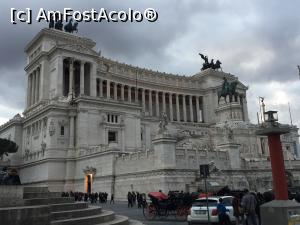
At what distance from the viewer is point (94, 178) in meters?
49.1

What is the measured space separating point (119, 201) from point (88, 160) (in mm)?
11356

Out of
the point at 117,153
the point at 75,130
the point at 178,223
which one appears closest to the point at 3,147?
the point at 75,130

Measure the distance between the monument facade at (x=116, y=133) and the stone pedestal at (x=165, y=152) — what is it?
10 centimetres

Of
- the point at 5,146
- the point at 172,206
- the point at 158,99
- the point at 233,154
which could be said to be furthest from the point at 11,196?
the point at 158,99

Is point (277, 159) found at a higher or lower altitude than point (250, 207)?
higher

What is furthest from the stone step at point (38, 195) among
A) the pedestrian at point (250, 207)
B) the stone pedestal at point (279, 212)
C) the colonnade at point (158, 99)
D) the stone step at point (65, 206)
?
the colonnade at point (158, 99)

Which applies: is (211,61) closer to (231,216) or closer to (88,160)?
(88,160)

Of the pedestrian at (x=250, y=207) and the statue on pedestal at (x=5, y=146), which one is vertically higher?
the statue on pedestal at (x=5, y=146)

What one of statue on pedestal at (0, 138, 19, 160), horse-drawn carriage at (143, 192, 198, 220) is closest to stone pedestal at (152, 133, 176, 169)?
horse-drawn carriage at (143, 192, 198, 220)

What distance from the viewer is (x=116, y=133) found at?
6209 centimetres

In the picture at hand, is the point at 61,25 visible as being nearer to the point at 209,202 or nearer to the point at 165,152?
the point at 165,152

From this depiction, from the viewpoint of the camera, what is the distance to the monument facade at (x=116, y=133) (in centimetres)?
4062

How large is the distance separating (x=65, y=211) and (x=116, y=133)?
46318 mm

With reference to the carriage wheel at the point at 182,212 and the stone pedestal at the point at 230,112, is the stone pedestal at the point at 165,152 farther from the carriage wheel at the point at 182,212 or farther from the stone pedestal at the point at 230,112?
the stone pedestal at the point at 230,112
